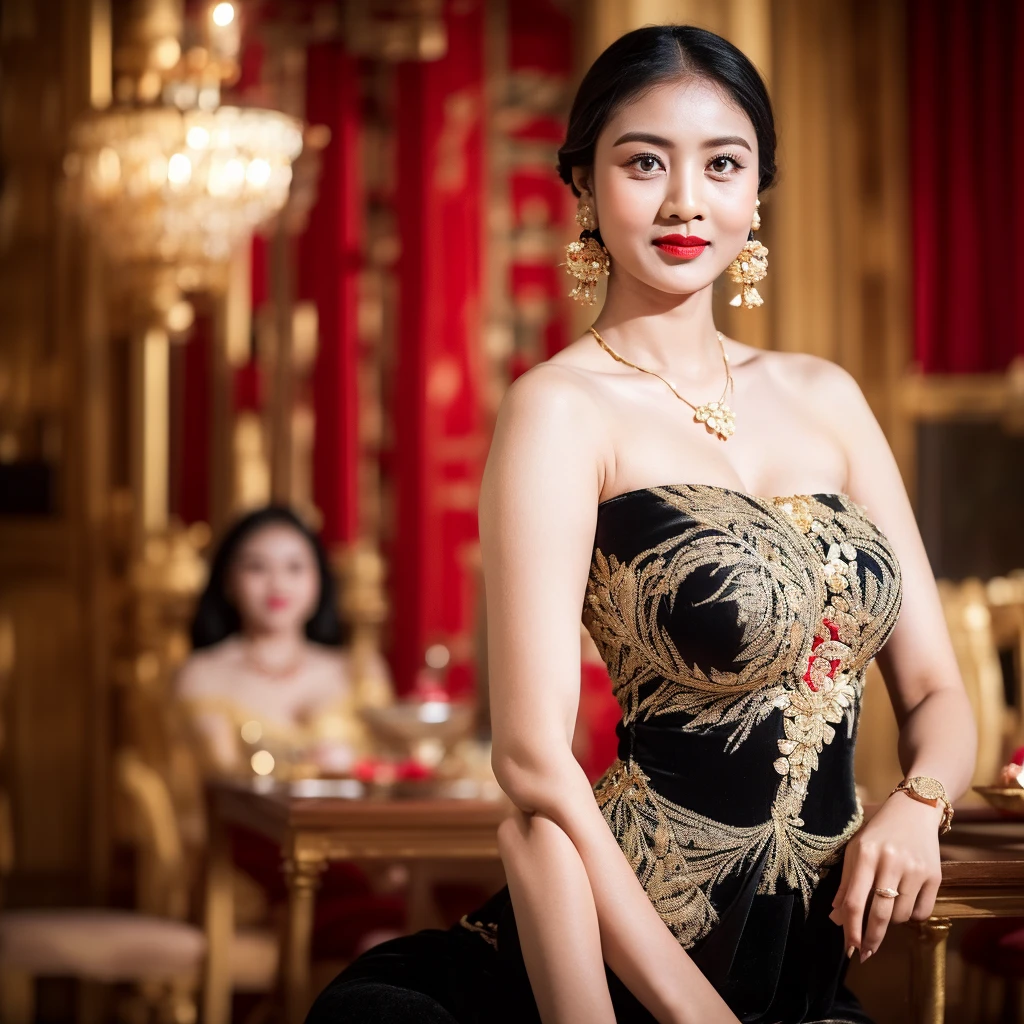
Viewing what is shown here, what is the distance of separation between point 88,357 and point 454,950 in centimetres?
374

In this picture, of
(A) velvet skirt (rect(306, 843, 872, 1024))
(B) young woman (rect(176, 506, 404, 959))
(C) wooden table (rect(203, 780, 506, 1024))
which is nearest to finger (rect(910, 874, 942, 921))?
(A) velvet skirt (rect(306, 843, 872, 1024))

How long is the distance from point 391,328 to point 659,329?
3587mm

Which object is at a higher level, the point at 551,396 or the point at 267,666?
the point at 551,396

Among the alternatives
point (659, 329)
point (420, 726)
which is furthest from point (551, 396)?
point (420, 726)

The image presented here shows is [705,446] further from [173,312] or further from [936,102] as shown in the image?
[936,102]

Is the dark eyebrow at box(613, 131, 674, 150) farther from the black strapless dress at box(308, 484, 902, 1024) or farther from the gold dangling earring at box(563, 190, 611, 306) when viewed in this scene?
the black strapless dress at box(308, 484, 902, 1024)

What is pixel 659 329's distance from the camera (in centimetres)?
166

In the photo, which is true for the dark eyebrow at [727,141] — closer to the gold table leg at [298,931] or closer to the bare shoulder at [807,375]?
→ the bare shoulder at [807,375]

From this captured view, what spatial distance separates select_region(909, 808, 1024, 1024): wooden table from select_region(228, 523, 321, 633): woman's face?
248 cm

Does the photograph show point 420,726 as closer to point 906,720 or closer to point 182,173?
point 182,173

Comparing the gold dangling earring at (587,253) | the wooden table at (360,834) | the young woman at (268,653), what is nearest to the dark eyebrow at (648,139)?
the gold dangling earring at (587,253)

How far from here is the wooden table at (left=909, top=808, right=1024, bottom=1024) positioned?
1.50 m

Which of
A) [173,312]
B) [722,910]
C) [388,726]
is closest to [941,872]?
[722,910]

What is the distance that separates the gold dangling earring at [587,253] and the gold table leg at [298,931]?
0.93 meters
